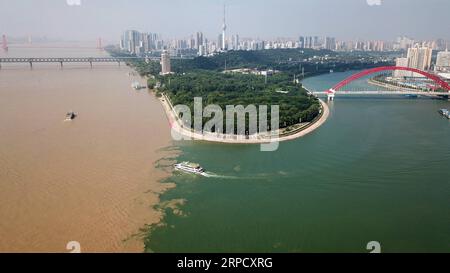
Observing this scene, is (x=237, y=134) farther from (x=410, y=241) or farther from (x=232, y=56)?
(x=232, y=56)

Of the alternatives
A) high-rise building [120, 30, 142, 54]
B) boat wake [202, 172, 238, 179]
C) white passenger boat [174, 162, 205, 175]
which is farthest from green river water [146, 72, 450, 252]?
high-rise building [120, 30, 142, 54]

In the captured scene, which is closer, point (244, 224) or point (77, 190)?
point (244, 224)

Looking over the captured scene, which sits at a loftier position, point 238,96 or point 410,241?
point 238,96

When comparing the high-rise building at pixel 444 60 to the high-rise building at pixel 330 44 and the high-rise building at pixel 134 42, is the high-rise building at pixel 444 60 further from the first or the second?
the high-rise building at pixel 330 44

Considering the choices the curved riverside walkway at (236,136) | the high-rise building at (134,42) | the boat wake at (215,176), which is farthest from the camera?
the high-rise building at (134,42)

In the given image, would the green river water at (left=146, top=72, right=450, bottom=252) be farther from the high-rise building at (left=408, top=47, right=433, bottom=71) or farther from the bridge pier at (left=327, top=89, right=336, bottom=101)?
the high-rise building at (left=408, top=47, right=433, bottom=71)

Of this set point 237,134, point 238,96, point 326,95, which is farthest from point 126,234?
point 326,95

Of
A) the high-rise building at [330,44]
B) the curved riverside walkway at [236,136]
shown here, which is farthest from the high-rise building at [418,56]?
the high-rise building at [330,44]

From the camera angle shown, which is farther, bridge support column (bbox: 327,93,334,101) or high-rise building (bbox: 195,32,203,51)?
high-rise building (bbox: 195,32,203,51)
